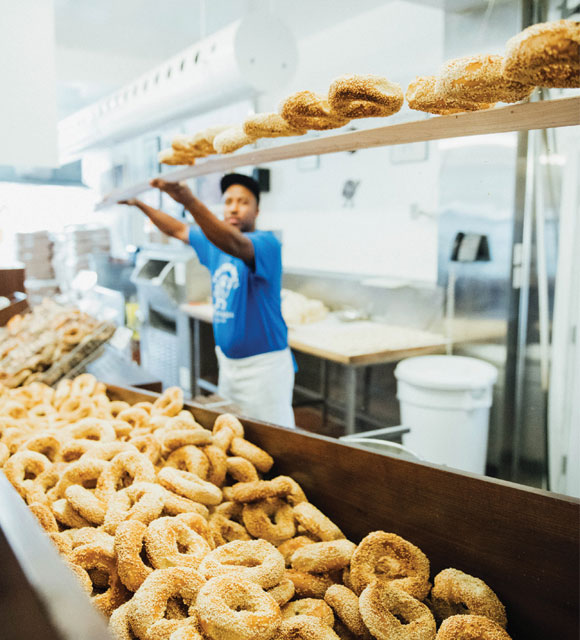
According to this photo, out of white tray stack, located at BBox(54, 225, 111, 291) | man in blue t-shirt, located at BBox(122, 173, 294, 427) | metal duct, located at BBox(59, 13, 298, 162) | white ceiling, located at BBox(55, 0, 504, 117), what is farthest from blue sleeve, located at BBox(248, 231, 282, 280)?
white tray stack, located at BBox(54, 225, 111, 291)

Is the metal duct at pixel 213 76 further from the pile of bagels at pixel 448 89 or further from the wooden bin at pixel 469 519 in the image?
the wooden bin at pixel 469 519

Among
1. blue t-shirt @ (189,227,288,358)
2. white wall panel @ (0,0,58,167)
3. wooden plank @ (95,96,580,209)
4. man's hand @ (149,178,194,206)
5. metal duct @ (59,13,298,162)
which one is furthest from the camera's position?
metal duct @ (59,13,298,162)

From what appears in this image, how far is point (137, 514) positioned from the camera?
3.72 feet

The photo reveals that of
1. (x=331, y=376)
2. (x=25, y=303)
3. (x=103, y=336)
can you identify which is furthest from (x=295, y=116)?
(x=331, y=376)

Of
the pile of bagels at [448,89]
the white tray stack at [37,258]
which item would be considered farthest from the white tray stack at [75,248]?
the pile of bagels at [448,89]

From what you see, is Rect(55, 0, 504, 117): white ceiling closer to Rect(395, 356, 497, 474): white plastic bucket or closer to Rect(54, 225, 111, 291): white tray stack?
Rect(54, 225, 111, 291): white tray stack

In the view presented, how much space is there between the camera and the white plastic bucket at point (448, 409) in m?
2.96

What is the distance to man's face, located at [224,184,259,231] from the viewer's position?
9.14ft

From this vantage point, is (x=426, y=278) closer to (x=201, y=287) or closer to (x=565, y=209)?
(x=565, y=209)

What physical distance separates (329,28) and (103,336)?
361 centimetres

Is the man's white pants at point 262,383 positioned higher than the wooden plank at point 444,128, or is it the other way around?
the wooden plank at point 444,128

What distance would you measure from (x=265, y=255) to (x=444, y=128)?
1.68 meters

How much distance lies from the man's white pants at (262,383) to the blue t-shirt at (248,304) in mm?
47

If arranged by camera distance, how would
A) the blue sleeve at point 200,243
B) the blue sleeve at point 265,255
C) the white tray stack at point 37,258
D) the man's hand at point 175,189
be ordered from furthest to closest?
the white tray stack at point 37,258
the blue sleeve at point 200,243
the blue sleeve at point 265,255
the man's hand at point 175,189
